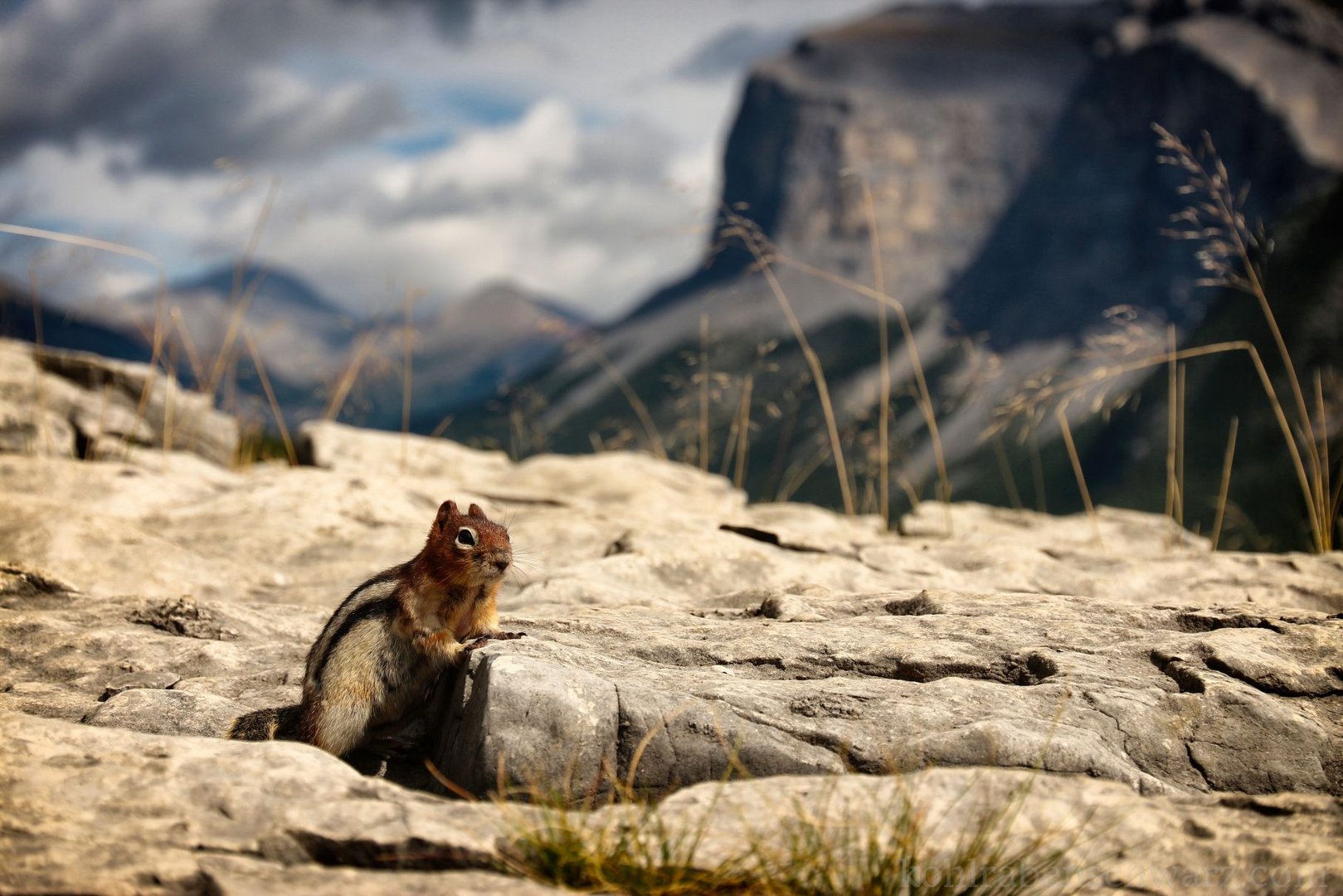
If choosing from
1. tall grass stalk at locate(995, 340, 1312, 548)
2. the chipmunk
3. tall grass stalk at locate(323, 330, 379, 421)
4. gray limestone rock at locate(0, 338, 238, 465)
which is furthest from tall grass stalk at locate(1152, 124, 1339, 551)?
gray limestone rock at locate(0, 338, 238, 465)

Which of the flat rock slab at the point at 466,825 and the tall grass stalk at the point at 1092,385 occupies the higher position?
the tall grass stalk at the point at 1092,385

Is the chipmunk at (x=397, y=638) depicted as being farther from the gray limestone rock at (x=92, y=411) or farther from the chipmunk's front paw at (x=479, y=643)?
the gray limestone rock at (x=92, y=411)

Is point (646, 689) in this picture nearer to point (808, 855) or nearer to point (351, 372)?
point (808, 855)

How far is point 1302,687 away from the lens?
17.3 ft

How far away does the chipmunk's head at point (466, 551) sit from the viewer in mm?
5410

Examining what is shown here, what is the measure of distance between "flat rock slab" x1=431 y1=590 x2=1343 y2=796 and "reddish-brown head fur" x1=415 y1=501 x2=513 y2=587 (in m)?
0.48

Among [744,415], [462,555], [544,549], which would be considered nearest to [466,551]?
[462,555]

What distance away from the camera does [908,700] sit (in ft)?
16.1

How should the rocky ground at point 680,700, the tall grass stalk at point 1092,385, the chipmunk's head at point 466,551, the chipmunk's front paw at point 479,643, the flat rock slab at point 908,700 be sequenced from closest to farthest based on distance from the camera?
1. the rocky ground at point 680,700
2. the flat rock slab at point 908,700
3. the chipmunk's front paw at point 479,643
4. the chipmunk's head at point 466,551
5. the tall grass stalk at point 1092,385

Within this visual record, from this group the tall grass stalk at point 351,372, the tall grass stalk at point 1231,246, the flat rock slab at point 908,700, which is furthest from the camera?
the tall grass stalk at point 351,372

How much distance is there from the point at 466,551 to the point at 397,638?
58 cm

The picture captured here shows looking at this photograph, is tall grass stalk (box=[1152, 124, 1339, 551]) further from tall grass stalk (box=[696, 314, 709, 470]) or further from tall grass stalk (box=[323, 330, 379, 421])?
tall grass stalk (box=[323, 330, 379, 421])

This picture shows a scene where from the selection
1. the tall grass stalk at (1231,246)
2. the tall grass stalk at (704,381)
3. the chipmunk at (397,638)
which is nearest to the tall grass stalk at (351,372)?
the tall grass stalk at (704,381)

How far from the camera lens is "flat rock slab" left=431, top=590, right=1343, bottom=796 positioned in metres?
4.52
